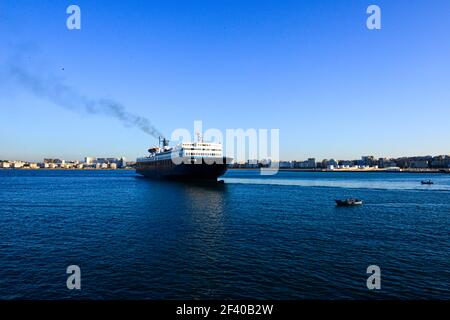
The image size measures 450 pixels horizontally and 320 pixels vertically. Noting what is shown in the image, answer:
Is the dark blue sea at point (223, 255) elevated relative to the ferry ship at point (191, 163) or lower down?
lower down

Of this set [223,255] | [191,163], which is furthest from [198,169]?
[223,255]

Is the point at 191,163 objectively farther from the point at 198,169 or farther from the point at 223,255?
the point at 223,255

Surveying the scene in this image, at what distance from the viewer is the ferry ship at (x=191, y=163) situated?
→ 8025 cm

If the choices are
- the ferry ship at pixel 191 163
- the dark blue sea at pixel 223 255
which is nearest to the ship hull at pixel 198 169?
the ferry ship at pixel 191 163

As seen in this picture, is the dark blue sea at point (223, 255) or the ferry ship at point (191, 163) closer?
the dark blue sea at point (223, 255)

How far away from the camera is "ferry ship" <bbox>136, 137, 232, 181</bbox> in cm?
8025

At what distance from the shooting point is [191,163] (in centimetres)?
8138

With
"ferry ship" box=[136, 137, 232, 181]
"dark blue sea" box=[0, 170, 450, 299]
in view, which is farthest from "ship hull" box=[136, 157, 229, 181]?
"dark blue sea" box=[0, 170, 450, 299]

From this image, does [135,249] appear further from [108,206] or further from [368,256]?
[108,206]

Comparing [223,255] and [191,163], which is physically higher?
[191,163]

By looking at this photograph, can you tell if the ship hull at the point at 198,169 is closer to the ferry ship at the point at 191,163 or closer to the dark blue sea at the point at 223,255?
the ferry ship at the point at 191,163

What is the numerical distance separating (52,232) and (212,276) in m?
16.9

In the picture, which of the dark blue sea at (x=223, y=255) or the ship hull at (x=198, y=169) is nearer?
the dark blue sea at (x=223, y=255)
